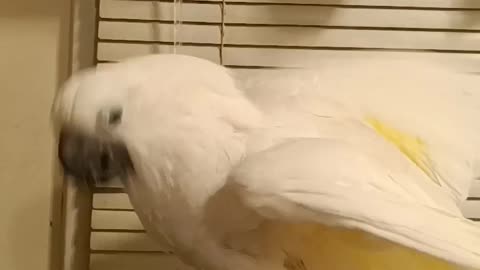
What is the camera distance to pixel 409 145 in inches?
28.0

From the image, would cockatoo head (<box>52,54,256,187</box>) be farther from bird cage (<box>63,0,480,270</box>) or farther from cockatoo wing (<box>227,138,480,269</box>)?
bird cage (<box>63,0,480,270</box>)

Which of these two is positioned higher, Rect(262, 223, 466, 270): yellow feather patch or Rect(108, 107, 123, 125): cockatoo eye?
Rect(108, 107, 123, 125): cockatoo eye

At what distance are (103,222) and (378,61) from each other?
38 cm

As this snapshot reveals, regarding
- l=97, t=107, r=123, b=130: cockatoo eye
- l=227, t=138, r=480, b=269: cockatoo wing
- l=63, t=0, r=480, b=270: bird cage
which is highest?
l=63, t=0, r=480, b=270: bird cage

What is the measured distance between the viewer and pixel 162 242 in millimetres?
718

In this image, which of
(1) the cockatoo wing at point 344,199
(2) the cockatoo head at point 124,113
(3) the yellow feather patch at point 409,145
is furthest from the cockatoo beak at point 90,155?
(3) the yellow feather patch at point 409,145

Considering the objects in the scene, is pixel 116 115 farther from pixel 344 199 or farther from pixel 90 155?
pixel 344 199

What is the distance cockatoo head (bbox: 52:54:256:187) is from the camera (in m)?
0.67

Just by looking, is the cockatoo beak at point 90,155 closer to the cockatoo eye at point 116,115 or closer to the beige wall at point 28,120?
the cockatoo eye at point 116,115

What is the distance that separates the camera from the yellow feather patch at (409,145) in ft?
2.31

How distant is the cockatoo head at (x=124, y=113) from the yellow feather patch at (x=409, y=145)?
12 centimetres

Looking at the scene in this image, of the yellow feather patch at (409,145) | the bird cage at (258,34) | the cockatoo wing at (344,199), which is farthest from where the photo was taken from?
the bird cage at (258,34)

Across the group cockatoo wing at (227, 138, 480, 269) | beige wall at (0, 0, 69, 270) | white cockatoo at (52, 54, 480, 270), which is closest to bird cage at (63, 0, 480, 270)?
beige wall at (0, 0, 69, 270)

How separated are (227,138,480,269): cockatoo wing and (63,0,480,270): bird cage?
1.08 feet
